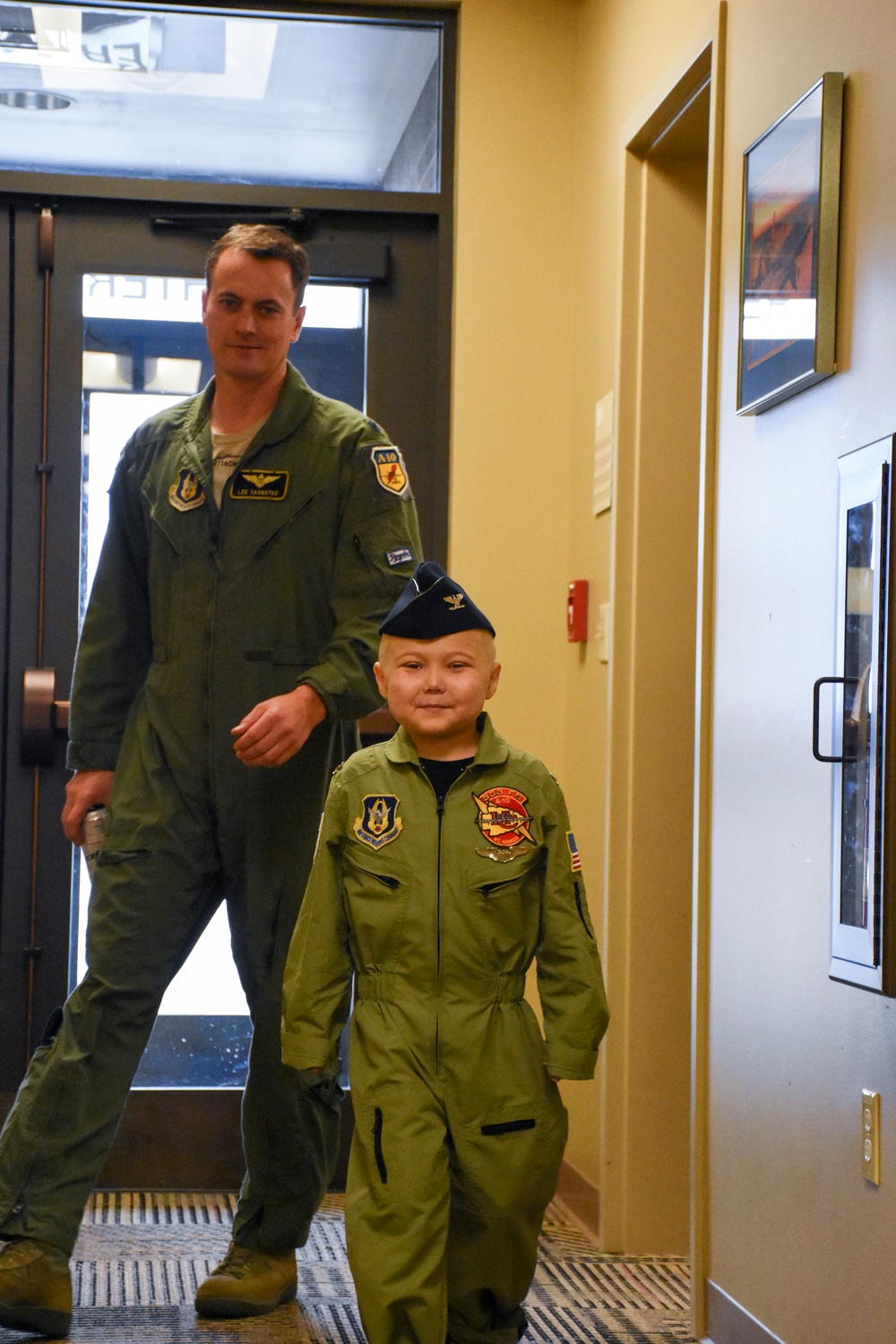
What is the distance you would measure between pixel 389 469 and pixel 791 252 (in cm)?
74

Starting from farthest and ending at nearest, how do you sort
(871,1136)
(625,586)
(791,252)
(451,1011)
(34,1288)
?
1. (625,586)
2. (34,1288)
3. (791,252)
4. (451,1011)
5. (871,1136)

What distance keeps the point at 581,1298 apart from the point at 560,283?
2.12 meters

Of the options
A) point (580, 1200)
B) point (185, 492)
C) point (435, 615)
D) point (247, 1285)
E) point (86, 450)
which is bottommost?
point (580, 1200)

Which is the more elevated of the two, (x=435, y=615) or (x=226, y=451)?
(x=226, y=451)

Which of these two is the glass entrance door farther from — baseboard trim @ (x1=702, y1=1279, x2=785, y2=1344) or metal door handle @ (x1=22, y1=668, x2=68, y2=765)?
baseboard trim @ (x1=702, y1=1279, x2=785, y2=1344)

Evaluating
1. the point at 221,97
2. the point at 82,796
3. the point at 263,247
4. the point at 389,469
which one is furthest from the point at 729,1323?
the point at 221,97

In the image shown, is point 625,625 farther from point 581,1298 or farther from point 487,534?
point 581,1298

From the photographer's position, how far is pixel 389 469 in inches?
100

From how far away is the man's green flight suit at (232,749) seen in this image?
2389mm

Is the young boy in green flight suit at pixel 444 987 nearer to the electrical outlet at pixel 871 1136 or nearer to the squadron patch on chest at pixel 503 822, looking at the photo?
the squadron patch on chest at pixel 503 822

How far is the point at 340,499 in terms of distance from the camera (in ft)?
8.30

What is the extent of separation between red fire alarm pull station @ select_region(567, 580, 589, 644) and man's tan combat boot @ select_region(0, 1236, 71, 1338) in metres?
1.63

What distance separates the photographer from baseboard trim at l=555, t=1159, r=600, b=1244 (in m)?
3.02

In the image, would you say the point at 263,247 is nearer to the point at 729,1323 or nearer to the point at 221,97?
the point at 221,97
